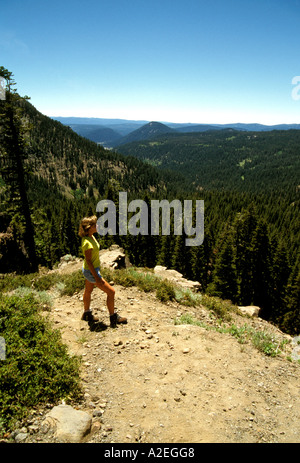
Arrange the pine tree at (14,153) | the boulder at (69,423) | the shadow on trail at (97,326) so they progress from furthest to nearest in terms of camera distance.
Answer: the pine tree at (14,153)
the shadow on trail at (97,326)
the boulder at (69,423)

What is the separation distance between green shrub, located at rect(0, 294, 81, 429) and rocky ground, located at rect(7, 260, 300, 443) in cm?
33

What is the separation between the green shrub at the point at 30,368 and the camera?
4428 millimetres

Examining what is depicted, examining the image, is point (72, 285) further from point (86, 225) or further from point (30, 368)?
point (30, 368)

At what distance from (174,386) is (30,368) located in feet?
10.8

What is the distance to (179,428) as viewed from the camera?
438 centimetres

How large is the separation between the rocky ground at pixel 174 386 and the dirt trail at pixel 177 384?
2 cm

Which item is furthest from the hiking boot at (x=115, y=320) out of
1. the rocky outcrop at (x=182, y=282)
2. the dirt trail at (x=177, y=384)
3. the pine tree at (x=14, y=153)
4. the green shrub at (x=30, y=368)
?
the pine tree at (x=14, y=153)

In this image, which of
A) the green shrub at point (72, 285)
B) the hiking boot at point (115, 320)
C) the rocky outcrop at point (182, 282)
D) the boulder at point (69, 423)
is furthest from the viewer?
the rocky outcrop at point (182, 282)

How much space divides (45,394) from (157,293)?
6.30m

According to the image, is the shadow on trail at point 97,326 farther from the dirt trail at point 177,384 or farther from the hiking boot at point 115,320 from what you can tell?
the hiking boot at point 115,320

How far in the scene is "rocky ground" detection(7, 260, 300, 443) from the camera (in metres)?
4.35

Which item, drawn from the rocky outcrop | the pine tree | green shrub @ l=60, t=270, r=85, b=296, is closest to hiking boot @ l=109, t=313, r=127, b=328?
green shrub @ l=60, t=270, r=85, b=296

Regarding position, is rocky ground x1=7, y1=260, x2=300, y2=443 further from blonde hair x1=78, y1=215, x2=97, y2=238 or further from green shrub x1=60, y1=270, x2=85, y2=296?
blonde hair x1=78, y1=215, x2=97, y2=238

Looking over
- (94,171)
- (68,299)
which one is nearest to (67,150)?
(94,171)
